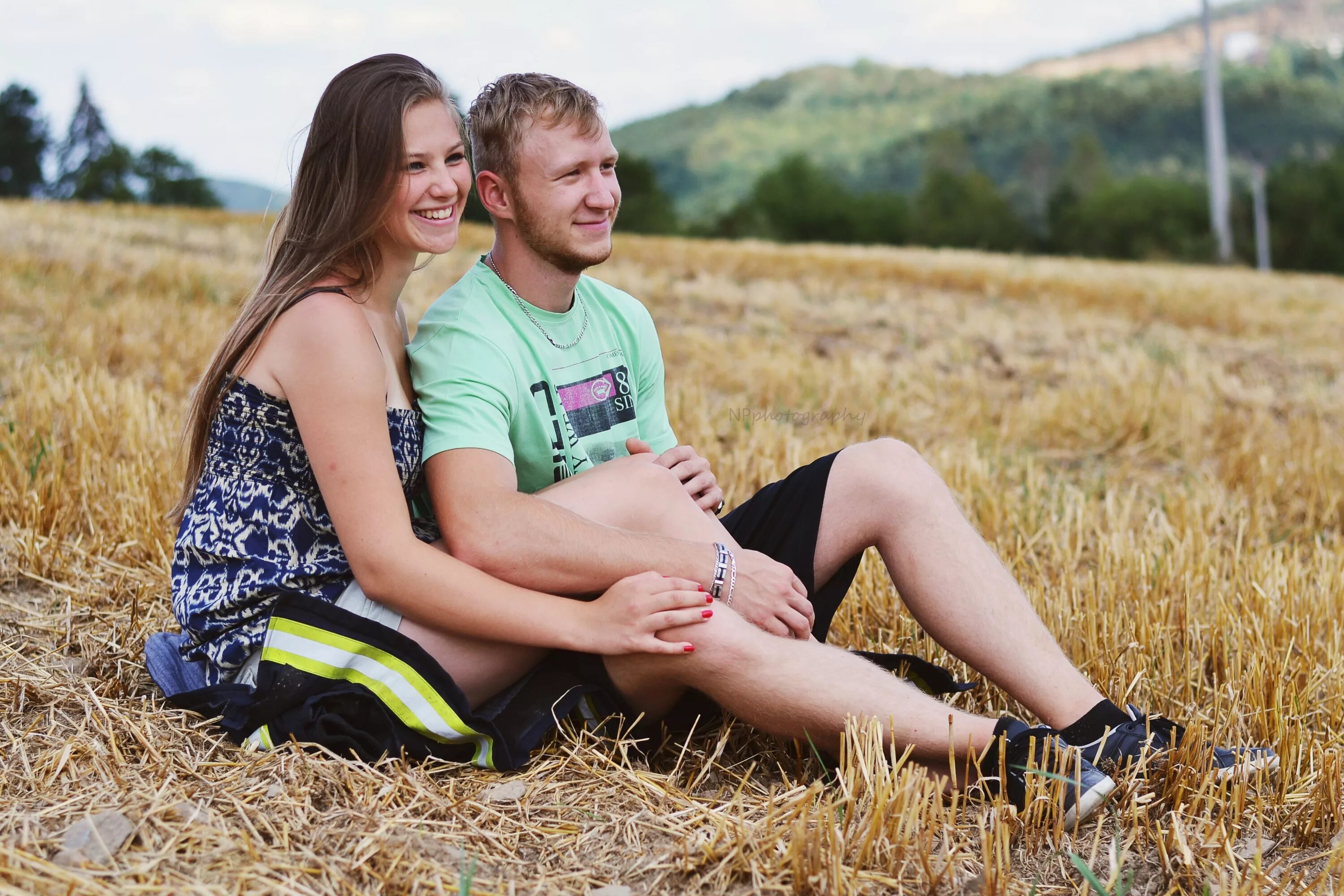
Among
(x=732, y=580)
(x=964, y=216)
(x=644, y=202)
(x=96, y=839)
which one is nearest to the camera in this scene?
(x=96, y=839)

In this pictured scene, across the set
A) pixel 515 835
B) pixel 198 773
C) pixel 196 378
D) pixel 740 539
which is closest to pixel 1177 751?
pixel 740 539

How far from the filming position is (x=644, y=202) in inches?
1918

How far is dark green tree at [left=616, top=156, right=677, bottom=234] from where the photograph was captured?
47.4 metres

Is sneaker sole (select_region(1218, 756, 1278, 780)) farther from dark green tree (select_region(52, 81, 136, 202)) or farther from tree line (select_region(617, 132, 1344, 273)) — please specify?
dark green tree (select_region(52, 81, 136, 202))

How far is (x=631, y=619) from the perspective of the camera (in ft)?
7.72

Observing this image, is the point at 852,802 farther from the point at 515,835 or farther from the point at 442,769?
the point at 442,769

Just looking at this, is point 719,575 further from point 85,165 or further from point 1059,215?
point 85,165

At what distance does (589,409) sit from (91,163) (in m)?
63.0

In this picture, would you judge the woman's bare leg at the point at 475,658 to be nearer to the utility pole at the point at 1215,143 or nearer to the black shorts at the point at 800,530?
the black shorts at the point at 800,530

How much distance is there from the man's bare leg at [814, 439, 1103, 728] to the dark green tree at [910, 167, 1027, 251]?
45931 mm

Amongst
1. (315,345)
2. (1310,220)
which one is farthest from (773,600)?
(1310,220)

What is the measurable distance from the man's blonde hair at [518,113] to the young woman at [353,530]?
5.9 inches

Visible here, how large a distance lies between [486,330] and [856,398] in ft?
13.3

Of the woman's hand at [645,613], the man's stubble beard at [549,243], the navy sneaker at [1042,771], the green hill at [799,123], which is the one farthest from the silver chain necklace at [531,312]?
the green hill at [799,123]
